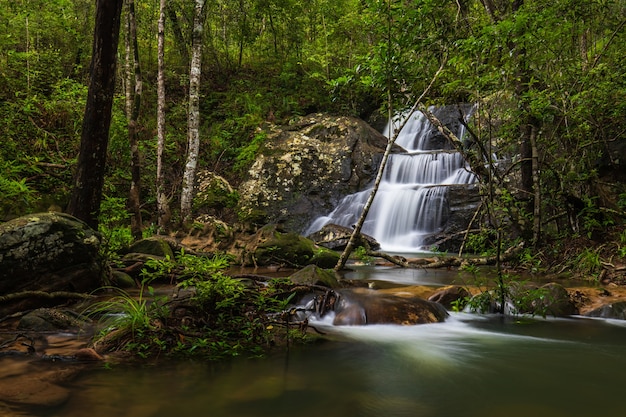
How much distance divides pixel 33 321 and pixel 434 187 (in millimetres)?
10511

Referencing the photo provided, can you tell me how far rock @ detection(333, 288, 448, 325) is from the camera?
4.89 meters

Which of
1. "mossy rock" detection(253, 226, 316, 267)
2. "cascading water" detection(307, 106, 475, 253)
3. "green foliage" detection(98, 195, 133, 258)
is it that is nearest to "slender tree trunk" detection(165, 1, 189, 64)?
"cascading water" detection(307, 106, 475, 253)

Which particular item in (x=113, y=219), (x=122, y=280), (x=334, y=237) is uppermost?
(x=113, y=219)

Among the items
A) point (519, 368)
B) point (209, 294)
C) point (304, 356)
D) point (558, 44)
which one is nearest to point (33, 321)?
point (209, 294)

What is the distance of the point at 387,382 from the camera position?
3.33m

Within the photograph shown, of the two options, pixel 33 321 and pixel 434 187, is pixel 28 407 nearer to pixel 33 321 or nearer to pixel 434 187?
pixel 33 321

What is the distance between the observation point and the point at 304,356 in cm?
371

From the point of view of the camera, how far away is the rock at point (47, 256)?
14.8 feet

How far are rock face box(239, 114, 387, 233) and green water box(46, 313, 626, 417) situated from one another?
29.9 ft

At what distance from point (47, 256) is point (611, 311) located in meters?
6.70


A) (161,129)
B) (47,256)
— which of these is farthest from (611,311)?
(161,129)

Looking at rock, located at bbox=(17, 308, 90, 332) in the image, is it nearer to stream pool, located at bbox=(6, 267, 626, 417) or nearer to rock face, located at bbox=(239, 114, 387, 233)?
stream pool, located at bbox=(6, 267, 626, 417)

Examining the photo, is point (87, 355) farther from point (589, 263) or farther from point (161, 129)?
point (161, 129)

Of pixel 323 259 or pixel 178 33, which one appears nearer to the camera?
pixel 323 259
